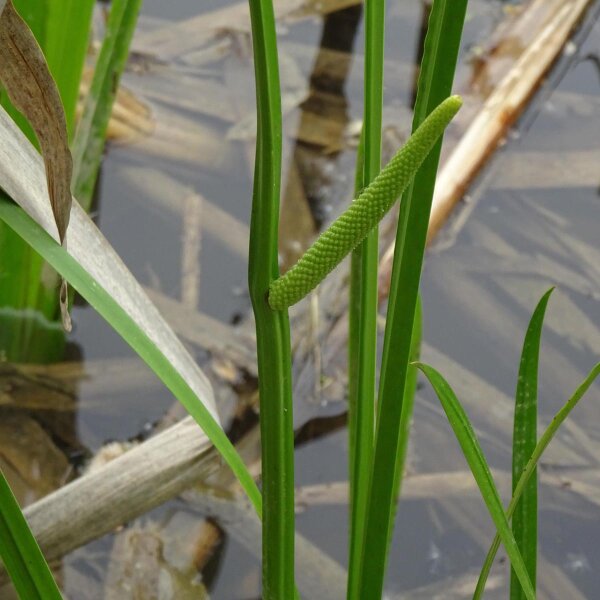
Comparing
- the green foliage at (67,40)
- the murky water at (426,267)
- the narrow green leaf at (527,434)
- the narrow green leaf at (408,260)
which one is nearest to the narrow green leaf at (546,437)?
the narrow green leaf at (527,434)

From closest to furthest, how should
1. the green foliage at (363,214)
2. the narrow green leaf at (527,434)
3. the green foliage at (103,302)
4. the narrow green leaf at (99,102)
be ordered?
the green foliage at (363,214), the green foliage at (103,302), the narrow green leaf at (527,434), the narrow green leaf at (99,102)

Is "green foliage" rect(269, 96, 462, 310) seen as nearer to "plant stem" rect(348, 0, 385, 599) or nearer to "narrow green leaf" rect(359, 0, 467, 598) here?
"narrow green leaf" rect(359, 0, 467, 598)

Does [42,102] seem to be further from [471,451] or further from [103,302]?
[471,451]

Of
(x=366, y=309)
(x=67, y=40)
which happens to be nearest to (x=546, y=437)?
(x=366, y=309)

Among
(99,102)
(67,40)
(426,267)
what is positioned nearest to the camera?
(67,40)

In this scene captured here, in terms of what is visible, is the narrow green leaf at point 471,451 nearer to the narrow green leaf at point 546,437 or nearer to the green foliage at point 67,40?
the narrow green leaf at point 546,437

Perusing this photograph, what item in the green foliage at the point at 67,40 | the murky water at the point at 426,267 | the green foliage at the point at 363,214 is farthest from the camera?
the murky water at the point at 426,267
